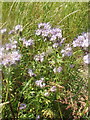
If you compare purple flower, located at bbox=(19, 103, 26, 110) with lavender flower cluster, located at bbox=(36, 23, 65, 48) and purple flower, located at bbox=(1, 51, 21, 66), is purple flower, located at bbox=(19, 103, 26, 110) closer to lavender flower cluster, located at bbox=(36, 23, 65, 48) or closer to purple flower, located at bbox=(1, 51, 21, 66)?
purple flower, located at bbox=(1, 51, 21, 66)

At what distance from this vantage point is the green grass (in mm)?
3188

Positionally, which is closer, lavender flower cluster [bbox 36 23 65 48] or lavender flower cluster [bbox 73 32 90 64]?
lavender flower cluster [bbox 73 32 90 64]

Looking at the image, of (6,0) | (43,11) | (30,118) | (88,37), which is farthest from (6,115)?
(6,0)

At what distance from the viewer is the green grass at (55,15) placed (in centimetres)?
319

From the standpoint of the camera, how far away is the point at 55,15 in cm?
334

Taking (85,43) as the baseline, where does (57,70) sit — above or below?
below

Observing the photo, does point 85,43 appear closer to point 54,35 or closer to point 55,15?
point 54,35

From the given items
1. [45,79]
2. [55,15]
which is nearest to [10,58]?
[45,79]

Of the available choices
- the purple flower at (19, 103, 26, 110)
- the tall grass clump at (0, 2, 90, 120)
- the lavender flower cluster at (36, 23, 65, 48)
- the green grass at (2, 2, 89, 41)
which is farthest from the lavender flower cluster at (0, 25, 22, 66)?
the green grass at (2, 2, 89, 41)

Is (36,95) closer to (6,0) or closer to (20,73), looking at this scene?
(20,73)


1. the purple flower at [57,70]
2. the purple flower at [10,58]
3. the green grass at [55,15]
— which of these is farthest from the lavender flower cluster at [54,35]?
the green grass at [55,15]

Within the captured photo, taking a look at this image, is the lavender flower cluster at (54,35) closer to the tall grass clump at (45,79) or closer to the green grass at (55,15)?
the tall grass clump at (45,79)

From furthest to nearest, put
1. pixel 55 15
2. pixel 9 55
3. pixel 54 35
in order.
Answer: pixel 55 15 → pixel 54 35 → pixel 9 55

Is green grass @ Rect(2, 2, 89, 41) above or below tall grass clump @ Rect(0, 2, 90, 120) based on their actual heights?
above
